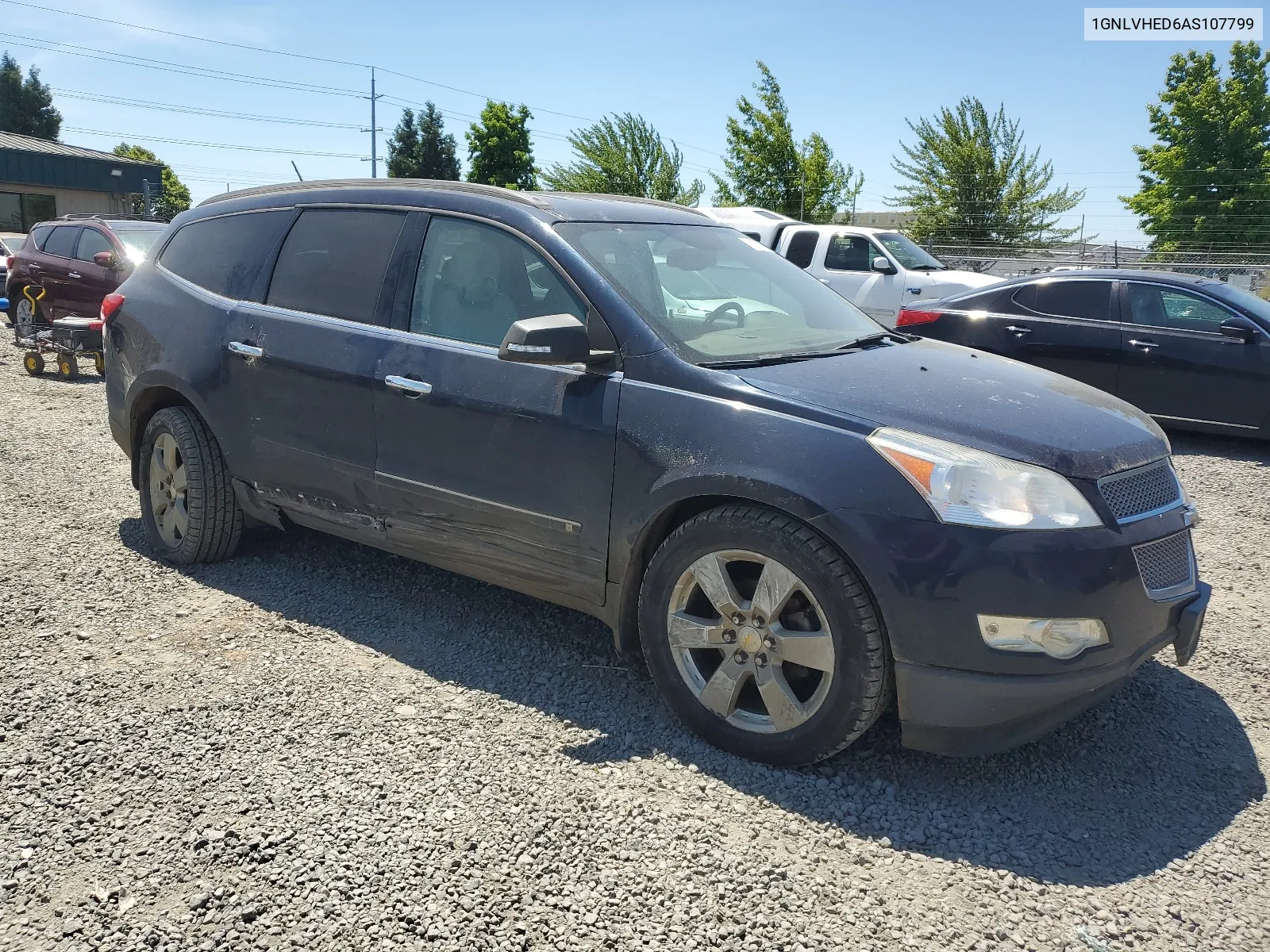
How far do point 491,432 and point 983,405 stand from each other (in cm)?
172

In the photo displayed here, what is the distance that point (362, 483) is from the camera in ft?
13.4

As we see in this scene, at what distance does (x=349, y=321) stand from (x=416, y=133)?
230 feet

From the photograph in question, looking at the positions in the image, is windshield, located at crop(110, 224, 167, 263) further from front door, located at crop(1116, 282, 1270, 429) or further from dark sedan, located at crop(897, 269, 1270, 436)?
front door, located at crop(1116, 282, 1270, 429)

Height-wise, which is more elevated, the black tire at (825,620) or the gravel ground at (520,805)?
the black tire at (825,620)

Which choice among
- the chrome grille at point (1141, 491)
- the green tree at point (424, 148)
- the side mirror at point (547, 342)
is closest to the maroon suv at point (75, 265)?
the side mirror at point (547, 342)

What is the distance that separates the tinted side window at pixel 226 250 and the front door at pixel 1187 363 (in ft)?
23.4

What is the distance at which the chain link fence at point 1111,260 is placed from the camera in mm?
24625

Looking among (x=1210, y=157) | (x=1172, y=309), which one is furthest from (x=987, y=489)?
(x=1210, y=157)

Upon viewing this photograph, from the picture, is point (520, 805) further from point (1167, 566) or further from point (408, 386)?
point (1167, 566)

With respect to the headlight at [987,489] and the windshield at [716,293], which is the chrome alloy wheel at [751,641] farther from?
the windshield at [716,293]

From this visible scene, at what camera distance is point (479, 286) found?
385 centimetres

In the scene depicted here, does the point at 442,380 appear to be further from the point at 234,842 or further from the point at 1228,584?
the point at 1228,584

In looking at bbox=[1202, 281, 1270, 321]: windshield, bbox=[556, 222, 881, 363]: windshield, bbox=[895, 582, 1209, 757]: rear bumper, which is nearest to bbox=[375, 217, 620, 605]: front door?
bbox=[556, 222, 881, 363]: windshield

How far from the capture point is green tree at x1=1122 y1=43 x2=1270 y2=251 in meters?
40.0
